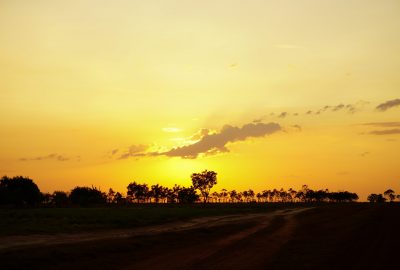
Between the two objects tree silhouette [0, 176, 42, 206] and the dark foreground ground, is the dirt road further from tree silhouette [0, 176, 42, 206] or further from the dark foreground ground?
tree silhouette [0, 176, 42, 206]

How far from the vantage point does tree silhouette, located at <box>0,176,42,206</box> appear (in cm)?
11619

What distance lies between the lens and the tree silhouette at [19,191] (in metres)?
116

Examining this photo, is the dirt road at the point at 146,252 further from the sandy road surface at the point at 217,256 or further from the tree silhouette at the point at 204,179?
the tree silhouette at the point at 204,179

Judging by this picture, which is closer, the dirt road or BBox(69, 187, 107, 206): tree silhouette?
the dirt road

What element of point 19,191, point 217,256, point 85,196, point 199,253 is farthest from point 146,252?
point 85,196

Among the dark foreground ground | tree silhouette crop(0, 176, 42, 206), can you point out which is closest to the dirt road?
the dark foreground ground

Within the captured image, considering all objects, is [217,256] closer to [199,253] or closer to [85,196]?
[199,253]

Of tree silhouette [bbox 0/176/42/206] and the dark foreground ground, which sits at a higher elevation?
tree silhouette [bbox 0/176/42/206]

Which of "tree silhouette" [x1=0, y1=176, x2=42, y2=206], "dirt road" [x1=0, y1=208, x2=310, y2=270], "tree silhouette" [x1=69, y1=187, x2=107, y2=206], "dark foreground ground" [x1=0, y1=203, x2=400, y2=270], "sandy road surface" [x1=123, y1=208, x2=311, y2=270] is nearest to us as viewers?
"sandy road surface" [x1=123, y1=208, x2=311, y2=270]

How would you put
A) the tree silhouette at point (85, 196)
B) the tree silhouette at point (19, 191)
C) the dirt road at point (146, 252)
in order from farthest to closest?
the tree silhouette at point (85, 196) < the tree silhouette at point (19, 191) < the dirt road at point (146, 252)

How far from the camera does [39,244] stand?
21234 mm

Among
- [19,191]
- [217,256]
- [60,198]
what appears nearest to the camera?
[217,256]

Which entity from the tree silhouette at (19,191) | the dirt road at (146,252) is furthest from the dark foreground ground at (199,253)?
the tree silhouette at (19,191)

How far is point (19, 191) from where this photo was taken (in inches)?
4619
